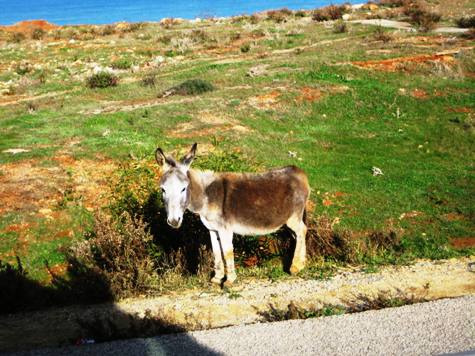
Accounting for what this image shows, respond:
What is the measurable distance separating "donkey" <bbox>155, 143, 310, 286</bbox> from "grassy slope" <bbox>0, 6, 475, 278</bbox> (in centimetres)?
350

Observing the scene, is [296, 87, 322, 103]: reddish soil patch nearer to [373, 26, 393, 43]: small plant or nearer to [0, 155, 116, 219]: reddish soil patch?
[0, 155, 116, 219]: reddish soil patch

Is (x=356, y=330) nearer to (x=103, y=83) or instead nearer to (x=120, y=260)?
(x=120, y=260)

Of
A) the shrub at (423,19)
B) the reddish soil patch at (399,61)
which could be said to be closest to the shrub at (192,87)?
the reddish soil patch at (399,61)

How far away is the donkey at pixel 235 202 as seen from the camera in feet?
30.9

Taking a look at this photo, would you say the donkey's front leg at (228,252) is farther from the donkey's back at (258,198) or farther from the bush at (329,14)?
the bush at (329,14)

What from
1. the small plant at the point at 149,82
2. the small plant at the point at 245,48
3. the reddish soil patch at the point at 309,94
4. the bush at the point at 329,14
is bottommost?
the reddish soil patch at the point at 309,94

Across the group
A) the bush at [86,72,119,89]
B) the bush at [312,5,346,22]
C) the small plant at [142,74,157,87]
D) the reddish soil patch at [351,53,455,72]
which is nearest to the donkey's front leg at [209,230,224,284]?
the small plant at [142,74,157,87]

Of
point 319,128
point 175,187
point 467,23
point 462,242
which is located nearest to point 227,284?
point 175,187

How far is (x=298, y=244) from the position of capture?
36.3ft

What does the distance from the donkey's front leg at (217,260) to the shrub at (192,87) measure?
15771 millimetres

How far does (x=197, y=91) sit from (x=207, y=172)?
15761 mm

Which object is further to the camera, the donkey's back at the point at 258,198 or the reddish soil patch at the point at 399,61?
the reddish soil patch at the point at 399,61

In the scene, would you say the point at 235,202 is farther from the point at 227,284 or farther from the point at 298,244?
the point at 298,244

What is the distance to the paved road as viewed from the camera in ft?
23.4
